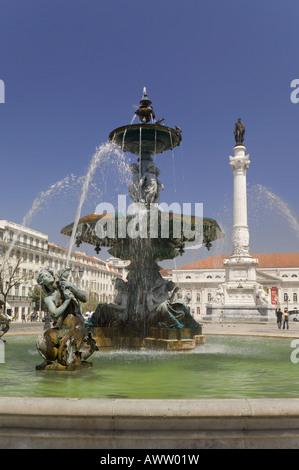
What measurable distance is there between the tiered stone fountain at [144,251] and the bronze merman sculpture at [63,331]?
3516mm

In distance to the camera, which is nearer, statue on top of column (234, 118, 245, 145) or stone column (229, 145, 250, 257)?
stone column (229, 145, 250, 257)

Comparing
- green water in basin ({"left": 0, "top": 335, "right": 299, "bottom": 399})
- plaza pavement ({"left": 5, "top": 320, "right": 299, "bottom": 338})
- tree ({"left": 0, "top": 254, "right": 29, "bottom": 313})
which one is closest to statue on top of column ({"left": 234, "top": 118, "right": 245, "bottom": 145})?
tree ({"left": 0, "top": 254, "right": 29, "bottom": 313})

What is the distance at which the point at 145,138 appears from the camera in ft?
39.3

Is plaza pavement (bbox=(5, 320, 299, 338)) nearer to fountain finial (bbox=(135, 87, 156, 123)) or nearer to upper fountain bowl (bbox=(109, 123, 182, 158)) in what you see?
upper fountain bowl (bbox=(109, 123, 182, 158))

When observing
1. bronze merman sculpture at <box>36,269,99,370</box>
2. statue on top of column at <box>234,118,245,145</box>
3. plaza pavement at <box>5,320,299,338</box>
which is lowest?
plaza pavement at <box>5,320,299,338</box>

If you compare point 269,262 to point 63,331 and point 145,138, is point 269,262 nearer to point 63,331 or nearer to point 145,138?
point 145,138

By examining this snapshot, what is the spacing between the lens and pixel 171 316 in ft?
33.0

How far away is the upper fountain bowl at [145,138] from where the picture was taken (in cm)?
1155

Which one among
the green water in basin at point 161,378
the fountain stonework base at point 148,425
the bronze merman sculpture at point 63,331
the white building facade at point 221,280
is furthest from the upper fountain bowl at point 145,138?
the white building facade at point 221,280

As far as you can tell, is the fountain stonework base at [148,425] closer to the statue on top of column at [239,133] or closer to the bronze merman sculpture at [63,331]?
the bronze merman sculpture at [63,331]

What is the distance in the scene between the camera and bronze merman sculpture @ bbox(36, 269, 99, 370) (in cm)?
619
